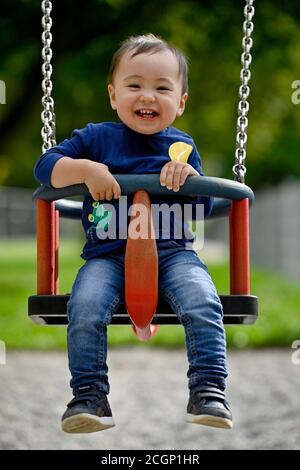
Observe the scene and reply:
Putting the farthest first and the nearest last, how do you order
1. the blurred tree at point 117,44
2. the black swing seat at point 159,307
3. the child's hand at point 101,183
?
the blurred tree at point 117,44
the black swing seat at point 159,307
the child's hand at point 101,183

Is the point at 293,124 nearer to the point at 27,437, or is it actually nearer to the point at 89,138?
the point at 27,437

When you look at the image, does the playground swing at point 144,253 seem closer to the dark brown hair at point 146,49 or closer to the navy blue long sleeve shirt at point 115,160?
the navy blue long sleeve shirt at point 115,160

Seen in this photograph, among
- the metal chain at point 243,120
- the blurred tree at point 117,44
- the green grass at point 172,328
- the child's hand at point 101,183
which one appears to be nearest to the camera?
the child's hand at point 101,183

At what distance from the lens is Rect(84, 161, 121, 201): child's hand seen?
122 inches

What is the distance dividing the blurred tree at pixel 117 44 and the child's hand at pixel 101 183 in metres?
6.12

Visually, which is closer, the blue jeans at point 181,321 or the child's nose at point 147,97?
the blue jeans at point 181,321

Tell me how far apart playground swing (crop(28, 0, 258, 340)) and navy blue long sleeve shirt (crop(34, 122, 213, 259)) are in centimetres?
10

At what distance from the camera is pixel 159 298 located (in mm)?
3234

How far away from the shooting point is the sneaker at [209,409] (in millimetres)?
2957

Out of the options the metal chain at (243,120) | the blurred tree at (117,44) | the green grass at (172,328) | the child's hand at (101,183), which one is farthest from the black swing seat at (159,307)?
the green grass at (172,328)

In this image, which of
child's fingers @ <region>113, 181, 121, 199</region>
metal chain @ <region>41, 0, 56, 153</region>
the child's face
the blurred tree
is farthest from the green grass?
child's fingers @ <region>113, 181, 121, 199</region>

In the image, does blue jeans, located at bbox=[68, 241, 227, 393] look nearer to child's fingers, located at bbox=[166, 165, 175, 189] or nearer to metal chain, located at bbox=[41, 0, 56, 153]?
child's fingers, located at bbox=[166, 165, 175, 189]
